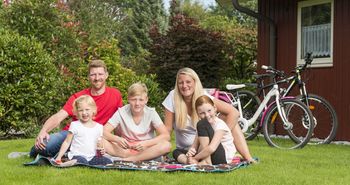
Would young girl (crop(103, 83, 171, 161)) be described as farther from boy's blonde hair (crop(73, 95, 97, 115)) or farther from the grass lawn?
the grass lawn

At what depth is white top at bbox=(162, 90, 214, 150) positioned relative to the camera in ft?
22.1

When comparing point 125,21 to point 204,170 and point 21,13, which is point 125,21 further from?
point 204,170

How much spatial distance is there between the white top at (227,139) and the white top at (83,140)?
4.14 ft

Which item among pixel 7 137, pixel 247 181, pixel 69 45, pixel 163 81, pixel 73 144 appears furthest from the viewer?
pixel 163 81

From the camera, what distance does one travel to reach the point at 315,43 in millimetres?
11211

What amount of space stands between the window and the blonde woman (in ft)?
15.3

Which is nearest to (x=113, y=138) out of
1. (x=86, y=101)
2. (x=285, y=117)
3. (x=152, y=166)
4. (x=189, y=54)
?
(x=86, y=101)

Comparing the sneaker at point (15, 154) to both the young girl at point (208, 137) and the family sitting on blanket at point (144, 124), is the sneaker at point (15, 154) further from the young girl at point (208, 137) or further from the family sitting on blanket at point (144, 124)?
the young girl at point (208, 137)

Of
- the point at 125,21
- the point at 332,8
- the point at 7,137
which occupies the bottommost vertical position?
the point at 7,137

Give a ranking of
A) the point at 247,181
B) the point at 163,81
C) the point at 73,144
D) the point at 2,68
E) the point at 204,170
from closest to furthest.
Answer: the point at 247,181
the point at 204,170
the point at 73,144
the point at 2,68
the point at 163,81

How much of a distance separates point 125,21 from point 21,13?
25415 millimetres

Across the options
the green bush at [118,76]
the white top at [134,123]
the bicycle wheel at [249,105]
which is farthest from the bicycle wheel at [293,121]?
the green bush at [118,76]

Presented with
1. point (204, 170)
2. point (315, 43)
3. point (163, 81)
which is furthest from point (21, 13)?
point (204, 170)

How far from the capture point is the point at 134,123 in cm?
664
